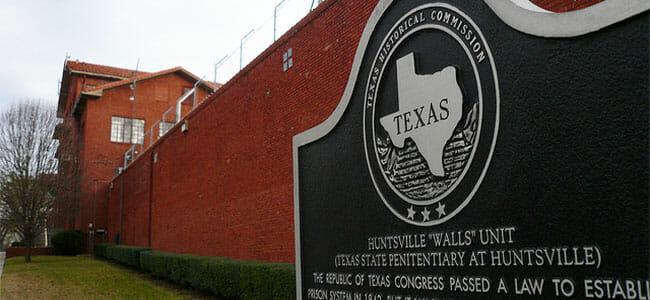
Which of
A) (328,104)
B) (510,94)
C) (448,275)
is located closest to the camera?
(510,94)

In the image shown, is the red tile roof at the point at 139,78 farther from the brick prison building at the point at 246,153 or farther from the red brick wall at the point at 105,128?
the brick prison building at the point at 246,153

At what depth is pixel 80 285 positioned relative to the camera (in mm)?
14828

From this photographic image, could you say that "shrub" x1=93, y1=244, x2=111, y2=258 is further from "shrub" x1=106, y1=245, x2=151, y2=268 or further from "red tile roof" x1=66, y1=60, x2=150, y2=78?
"red tile roof" x1=66, y1=60, x2=150, y2=78

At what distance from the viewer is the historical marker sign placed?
179 cm

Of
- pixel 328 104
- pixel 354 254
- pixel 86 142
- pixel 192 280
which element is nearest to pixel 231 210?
pixel 192 280

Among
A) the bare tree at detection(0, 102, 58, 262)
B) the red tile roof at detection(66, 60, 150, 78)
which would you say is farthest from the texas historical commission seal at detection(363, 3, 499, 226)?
the red tile roof at detection(66, 60, 150, 78)

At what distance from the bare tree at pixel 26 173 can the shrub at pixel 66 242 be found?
4.61m

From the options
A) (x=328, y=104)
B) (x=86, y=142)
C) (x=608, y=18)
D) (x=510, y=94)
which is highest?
(x=86, y=142)

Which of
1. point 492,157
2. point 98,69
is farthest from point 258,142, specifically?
point 98,69

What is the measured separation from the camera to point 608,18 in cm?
185

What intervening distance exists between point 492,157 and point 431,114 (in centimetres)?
39

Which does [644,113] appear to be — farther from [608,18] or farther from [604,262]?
[604,262]

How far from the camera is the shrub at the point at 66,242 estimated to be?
29562 millimetres

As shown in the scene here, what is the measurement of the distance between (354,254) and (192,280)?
10.3 meters
